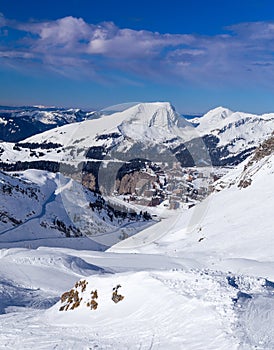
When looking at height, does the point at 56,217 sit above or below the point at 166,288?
above

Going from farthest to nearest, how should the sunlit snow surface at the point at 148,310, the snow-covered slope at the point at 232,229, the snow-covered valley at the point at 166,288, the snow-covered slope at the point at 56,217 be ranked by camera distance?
the snow-covered slope at the point at 56,217 < the snow-covered slope at the point at 232,229 < the snow-covered valley at the point at 166,288 < the sunlit snow surface at the point at 148,310

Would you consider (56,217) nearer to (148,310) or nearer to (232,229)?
(232,229)

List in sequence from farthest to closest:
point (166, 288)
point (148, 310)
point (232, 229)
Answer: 1. point (232, 229)
2. point (166, 288)
3. point (148, 310)

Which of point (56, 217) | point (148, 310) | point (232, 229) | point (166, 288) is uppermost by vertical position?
point (232, 229)

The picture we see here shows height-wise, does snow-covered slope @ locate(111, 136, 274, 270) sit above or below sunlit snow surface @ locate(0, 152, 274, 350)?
above

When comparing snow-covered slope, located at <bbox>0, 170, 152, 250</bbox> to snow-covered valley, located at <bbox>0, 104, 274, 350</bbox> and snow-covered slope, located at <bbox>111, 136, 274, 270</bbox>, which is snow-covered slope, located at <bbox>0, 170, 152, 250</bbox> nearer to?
snow-covered valley, located at <bbox>0, 104, 274, 350</bbox>

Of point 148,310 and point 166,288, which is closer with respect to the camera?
point 148,310

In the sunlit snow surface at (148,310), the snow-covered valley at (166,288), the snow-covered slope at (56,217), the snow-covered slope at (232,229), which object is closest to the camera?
the sunlit snow surface at (148,310)

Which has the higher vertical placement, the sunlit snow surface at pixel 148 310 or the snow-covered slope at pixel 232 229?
the snow-covered slope at pixel 232 229

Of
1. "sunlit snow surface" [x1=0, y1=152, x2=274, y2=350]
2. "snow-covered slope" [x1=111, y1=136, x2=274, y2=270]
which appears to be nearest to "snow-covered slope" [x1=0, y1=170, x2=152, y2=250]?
"snow-covered slope" [x1=111, y1=136, x2=274, y2=270]

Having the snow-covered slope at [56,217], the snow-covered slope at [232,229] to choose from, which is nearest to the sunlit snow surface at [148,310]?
the snow-covered slope at [232,229]

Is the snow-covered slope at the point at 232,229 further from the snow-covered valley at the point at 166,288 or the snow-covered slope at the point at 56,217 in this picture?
the snow-covered slope at the point at 56,217

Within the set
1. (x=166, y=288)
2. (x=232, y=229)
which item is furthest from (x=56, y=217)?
(x=166, y=288)

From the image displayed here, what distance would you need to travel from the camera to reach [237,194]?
161 feet
